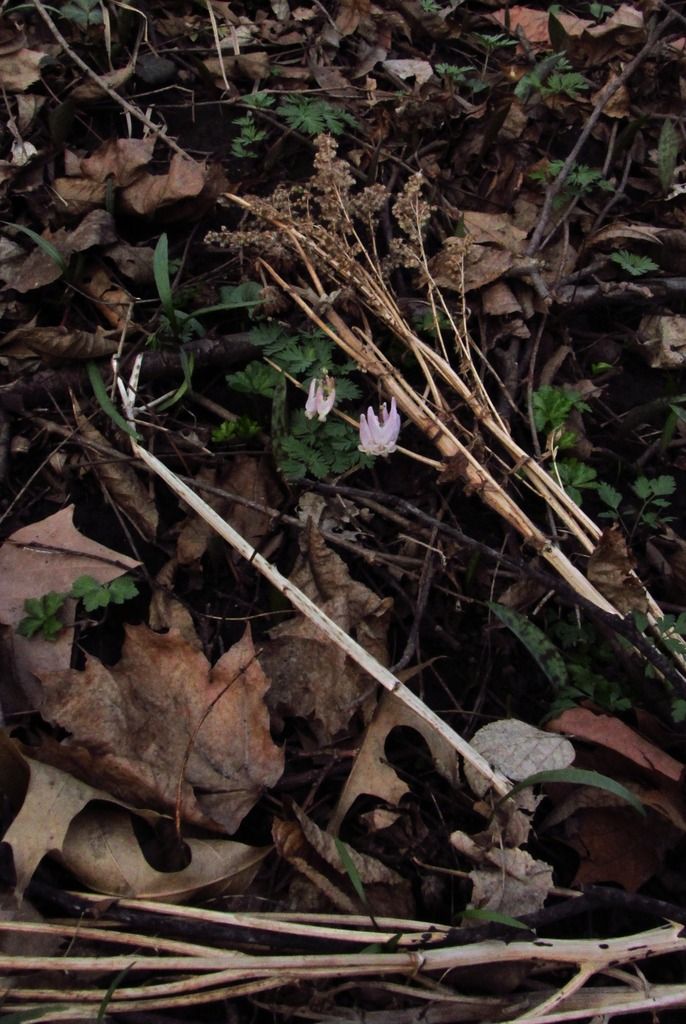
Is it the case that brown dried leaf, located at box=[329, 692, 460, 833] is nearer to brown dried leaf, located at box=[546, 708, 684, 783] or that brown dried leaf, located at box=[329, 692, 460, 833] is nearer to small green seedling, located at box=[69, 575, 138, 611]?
brown dried leaf, located at box=[546, 708, 684, 783]

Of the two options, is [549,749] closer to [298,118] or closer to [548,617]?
[548,617]

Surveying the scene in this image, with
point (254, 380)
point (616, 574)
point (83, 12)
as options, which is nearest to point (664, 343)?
point (616, 574)

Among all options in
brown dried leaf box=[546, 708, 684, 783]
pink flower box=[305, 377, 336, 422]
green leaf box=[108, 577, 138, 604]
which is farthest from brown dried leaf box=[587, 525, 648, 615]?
green leaf box=[108, 577, 138, 604]

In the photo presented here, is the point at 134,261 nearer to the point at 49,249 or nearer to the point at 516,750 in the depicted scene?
the point at 49,249

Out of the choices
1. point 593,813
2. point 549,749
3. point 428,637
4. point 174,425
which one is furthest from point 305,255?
point 593,813

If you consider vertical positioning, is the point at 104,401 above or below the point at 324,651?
above
